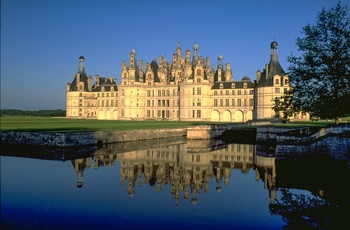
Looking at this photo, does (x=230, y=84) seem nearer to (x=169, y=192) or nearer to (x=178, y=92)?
(x=178, y=92)

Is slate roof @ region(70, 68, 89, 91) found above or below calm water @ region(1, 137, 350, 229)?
above

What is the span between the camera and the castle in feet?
172

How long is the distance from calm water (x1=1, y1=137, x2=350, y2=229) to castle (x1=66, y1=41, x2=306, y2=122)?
35320 mm

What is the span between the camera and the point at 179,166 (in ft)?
60.0

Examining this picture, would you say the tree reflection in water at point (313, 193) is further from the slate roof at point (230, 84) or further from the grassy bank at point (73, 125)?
the slate roof at point (230, 84)

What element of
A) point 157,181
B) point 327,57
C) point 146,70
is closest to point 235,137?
point 327,57

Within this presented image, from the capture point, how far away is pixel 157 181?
14375 millimetres

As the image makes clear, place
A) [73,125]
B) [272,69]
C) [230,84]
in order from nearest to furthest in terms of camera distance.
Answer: [73,125]
[272,69]
[230,84]

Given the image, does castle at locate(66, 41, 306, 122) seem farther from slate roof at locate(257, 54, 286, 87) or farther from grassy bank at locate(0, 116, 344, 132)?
grassy bank at locate(0, 116, 344, 132)

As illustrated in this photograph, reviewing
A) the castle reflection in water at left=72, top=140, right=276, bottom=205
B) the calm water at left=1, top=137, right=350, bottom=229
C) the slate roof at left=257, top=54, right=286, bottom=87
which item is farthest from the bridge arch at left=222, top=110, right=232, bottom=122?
the calm water at left=1, top=137, right=350, bottom=229

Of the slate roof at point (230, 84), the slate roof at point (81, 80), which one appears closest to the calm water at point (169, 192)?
the slate roof at point (230, 84)

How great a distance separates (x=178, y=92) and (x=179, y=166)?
147 feet

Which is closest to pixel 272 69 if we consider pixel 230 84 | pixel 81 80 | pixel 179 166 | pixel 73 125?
pixel 230 84

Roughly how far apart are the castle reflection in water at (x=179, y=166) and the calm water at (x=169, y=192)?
48 mm
